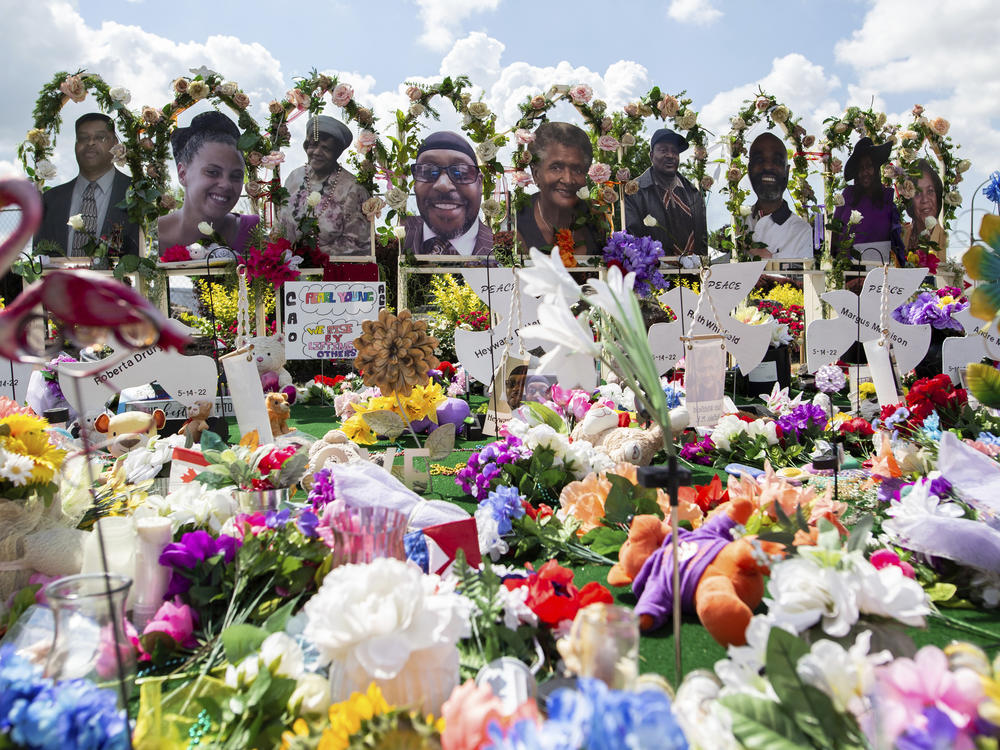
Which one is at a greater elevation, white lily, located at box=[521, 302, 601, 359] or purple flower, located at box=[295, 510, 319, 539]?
white lily, located at box=[521, 302, 601, 359]

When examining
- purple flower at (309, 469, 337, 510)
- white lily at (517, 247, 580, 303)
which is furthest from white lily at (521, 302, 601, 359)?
purple flower at (309, 469, 337, 510)

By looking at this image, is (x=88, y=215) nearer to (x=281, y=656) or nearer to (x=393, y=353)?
(x=393, y=353)

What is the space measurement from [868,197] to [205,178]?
25.2 ft

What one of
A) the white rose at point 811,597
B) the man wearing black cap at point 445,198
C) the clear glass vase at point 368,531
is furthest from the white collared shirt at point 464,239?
the white rose at point 811,597

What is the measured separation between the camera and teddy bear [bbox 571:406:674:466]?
3.02m

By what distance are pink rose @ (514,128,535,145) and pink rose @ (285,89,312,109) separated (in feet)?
7.08

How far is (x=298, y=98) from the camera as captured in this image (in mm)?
7336

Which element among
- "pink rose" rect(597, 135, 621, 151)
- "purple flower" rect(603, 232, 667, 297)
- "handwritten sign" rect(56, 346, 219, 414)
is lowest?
"handwritten sign" rect(56, 346, 219, 414)

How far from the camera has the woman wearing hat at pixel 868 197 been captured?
29.1ft

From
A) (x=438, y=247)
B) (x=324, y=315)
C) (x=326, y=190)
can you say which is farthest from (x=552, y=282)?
(x=326, y=190)

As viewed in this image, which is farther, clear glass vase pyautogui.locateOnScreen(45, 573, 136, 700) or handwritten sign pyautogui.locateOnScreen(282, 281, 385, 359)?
handwritten sign pyautogui.locateOnScreen(282, 281, 385, 359)

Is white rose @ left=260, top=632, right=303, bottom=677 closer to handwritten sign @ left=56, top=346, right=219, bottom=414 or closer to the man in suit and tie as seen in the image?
handwritten sign @ left=56, top=346, right=219, bottom=414

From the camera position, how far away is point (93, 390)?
3621 mm

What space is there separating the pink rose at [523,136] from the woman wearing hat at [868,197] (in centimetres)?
393
